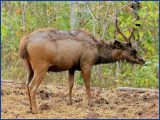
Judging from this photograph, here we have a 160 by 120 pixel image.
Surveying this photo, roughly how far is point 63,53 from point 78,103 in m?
1.43

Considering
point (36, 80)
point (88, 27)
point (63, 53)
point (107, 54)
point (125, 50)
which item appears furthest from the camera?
point (88, 27)

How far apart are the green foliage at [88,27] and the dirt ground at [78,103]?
89.9 inches

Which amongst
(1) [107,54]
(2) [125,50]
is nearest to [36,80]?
(1) [107,54]

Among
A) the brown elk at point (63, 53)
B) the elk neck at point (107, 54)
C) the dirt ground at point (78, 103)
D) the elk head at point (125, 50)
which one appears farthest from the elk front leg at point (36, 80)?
the elk head at point (125, 50)

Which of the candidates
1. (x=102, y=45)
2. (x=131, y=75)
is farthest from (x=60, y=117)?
(x=131, y=75)

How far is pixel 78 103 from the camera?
9906 millimetres

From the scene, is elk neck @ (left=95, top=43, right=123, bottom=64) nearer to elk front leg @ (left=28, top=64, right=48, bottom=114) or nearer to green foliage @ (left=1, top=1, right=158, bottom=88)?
elk front leg @ (left=28, top=64, right=48, bottom=114)

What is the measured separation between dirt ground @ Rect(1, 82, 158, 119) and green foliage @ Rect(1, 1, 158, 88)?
2.28 metres

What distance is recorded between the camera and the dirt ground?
28.9 feet

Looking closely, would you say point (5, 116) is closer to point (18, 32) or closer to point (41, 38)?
point (41, 38)

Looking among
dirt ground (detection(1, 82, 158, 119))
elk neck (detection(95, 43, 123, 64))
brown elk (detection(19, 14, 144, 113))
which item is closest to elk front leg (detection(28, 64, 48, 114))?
brown elk (detection(19, 14, 144, 113))

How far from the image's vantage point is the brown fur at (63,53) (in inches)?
344

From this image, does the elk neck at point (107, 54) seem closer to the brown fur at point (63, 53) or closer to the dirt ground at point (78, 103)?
the brown fur at point (63, 53)

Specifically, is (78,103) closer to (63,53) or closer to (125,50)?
(63,53)
